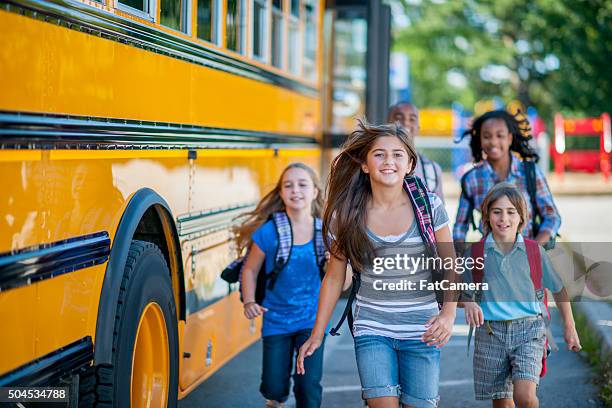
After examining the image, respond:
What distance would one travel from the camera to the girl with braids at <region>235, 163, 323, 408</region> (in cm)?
526

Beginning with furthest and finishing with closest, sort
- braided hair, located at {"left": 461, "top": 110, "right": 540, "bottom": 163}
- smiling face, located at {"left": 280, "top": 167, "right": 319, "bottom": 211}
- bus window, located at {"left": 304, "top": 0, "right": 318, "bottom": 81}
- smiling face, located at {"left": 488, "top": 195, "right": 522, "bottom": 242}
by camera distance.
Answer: bus window, located at {"left": 304, "top": 0, "right": 318, "bottom": 81} < braided hair, located at {"left": 461, "top": 110, "right": 540, "bottom": 163} < smiling face, located at {"left": 280, "top": 167, "right": 319, "bottom": 211} < smiling face, located at {"left": 488, "top": 195, "right": 522, "bottom": 242}

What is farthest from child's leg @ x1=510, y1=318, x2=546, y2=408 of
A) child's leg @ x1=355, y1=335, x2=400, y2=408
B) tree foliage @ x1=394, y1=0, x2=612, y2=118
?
tree foliage @ x1=394, y1=0, x2=612, y2=118

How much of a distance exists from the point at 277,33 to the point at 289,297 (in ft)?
6.90

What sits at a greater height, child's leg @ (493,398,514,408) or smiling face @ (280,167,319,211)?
smiling face @ (280,167,319,211)

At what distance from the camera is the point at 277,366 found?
5.30 metres

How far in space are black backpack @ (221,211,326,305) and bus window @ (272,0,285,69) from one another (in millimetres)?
1627

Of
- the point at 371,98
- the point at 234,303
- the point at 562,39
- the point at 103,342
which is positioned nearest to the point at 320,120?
the point at 371,98

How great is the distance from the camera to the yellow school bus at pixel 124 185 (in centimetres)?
306

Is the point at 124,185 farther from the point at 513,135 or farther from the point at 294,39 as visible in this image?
the point at 294,39

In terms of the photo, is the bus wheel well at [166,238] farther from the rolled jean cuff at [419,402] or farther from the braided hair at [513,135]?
the braided hair at [513,135]

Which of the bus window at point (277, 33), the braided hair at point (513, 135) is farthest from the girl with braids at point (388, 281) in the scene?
the bus window at point (277, 33)

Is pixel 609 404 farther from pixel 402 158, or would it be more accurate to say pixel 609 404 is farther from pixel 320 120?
pixel 320 120

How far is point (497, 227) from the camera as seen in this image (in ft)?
15.7

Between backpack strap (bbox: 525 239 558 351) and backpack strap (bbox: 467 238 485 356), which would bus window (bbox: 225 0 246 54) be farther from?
backpack strap (bbox: 525 239 558 351)
